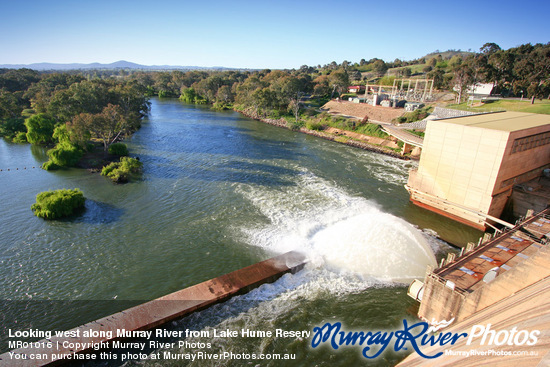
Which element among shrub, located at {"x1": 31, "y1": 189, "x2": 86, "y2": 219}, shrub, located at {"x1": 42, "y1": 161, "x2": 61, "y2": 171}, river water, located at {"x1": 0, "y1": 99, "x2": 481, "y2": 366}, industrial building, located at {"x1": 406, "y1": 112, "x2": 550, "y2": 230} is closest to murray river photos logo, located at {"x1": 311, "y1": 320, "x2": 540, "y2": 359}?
river water, located at {"x1": 0, "y1": 99, "x2": 481, "y2": 366}

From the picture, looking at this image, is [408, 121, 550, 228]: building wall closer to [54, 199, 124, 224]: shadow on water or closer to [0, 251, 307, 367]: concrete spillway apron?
[0, 251, 307, 367]: concrete spillway apron

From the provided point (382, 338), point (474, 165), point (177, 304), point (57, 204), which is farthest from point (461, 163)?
point (57, 204)

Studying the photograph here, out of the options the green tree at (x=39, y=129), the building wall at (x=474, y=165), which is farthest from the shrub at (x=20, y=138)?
the building wall at (x=474, y=165)

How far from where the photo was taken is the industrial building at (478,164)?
2227 centimetres

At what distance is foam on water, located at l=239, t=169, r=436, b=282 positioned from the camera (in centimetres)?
1800

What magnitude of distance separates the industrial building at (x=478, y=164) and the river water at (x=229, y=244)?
1.78 m

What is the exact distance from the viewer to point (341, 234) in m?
20.8

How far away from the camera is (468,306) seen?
12570mm

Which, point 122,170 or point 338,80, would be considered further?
point 338,80

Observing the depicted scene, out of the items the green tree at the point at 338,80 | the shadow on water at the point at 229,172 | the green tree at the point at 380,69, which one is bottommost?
the shadow on water at the point at 229,172

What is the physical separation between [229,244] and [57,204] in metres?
14.8

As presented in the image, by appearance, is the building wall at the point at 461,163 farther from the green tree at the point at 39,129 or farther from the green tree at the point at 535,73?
the green tree at the point at 39,129

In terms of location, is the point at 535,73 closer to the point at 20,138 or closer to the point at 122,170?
the point at 122,170

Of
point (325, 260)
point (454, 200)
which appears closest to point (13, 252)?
point (325, 260)
